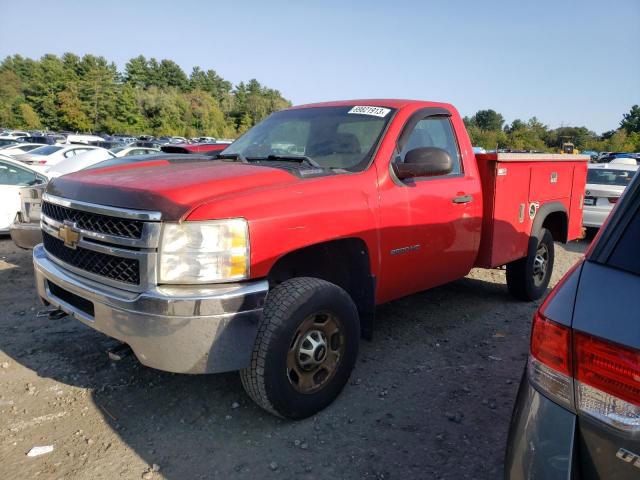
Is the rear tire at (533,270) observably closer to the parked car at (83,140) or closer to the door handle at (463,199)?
the door handle at (463,199)

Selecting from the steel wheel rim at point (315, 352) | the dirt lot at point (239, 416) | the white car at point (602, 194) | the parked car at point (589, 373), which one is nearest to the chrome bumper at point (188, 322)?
the steel wheel rim at point (315, 352)

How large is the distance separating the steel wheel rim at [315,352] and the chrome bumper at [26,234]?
3552 millimetres

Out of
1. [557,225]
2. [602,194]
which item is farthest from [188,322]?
[602,194]

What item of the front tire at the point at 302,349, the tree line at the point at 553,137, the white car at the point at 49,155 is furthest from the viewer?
the tree line at the point at 553,137

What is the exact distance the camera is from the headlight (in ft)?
8.00

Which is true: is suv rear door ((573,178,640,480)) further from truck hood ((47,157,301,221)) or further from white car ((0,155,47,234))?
white car ((0,155,47,234))

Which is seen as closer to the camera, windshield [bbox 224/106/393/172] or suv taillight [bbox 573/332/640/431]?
suv taillight [bbox 573/332/640/431]

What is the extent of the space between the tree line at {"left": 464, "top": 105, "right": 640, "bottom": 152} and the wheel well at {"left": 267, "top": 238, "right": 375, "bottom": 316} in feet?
109

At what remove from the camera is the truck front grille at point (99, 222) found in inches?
99.6

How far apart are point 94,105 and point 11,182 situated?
251ft

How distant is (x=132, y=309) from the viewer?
97.2 inches

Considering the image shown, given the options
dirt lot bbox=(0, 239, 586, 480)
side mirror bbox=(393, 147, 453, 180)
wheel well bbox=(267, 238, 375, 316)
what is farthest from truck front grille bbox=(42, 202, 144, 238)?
side mirror bbox=(393, 147, 453, 180)

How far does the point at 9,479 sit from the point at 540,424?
2472 millimetres

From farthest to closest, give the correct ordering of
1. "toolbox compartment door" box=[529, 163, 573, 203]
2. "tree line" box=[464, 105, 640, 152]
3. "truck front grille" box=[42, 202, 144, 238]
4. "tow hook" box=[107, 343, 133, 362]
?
"tree line" box=[464, 105, 640, 152]
"toolbox compartment door" box=[529, 163, 573, 203]
"tow hook" box=[107, 343, 133, 362]
"truck front grille" box=[42, 202, 144, 238]
